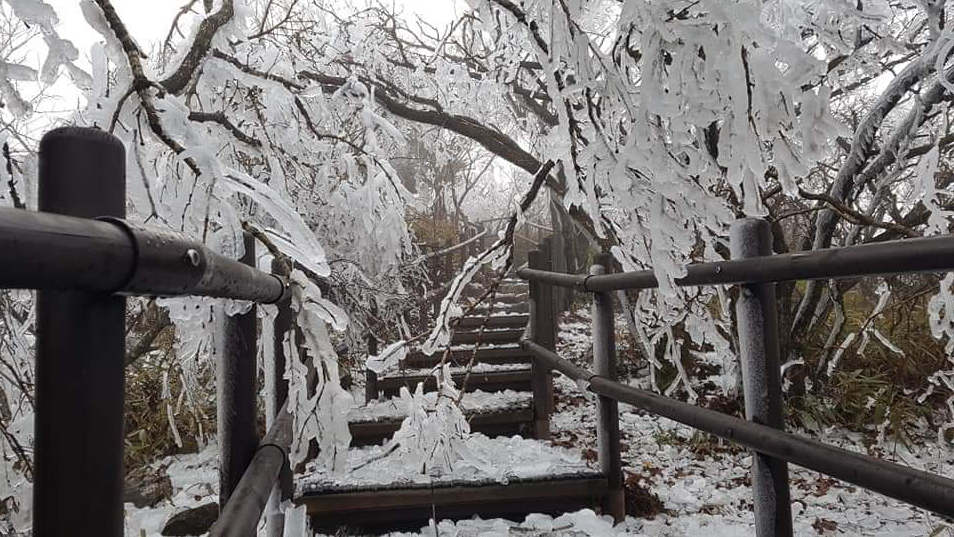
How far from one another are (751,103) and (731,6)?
0.46 feet

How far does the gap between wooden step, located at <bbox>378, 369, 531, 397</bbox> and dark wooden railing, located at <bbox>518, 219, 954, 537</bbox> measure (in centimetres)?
160

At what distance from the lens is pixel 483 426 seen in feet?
9.43

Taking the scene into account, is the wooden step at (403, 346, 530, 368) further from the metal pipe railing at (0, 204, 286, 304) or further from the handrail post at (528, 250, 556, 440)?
the metal pipe railing at (0, 204, 286, 304)

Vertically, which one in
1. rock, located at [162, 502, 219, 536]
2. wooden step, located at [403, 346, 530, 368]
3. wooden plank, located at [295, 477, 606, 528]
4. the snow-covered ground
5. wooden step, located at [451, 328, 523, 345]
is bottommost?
rock, located at [162, 502, 219, 536]

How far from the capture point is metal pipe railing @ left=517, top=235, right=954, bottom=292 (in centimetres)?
81

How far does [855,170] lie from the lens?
10.3 feet

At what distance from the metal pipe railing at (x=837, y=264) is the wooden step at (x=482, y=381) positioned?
2.03 meters

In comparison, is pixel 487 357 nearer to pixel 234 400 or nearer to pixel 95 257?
pixel 234 400

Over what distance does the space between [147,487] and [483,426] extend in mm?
2240

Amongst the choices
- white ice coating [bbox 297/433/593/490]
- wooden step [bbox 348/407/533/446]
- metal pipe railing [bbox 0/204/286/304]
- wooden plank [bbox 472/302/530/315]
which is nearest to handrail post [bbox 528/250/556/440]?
wooden step [bbox 348/407/533/446]

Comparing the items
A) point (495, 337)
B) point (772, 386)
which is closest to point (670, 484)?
point (772, 386)

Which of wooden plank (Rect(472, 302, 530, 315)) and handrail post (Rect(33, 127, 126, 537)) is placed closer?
handrail post (Rect(33, 127, 126, 537))

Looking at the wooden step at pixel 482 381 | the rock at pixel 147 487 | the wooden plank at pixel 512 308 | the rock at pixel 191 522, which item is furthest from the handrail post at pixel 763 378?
the wooden plank at pixel 512 308

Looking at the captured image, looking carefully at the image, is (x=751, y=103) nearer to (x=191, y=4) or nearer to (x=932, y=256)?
(x=932, y=256)
